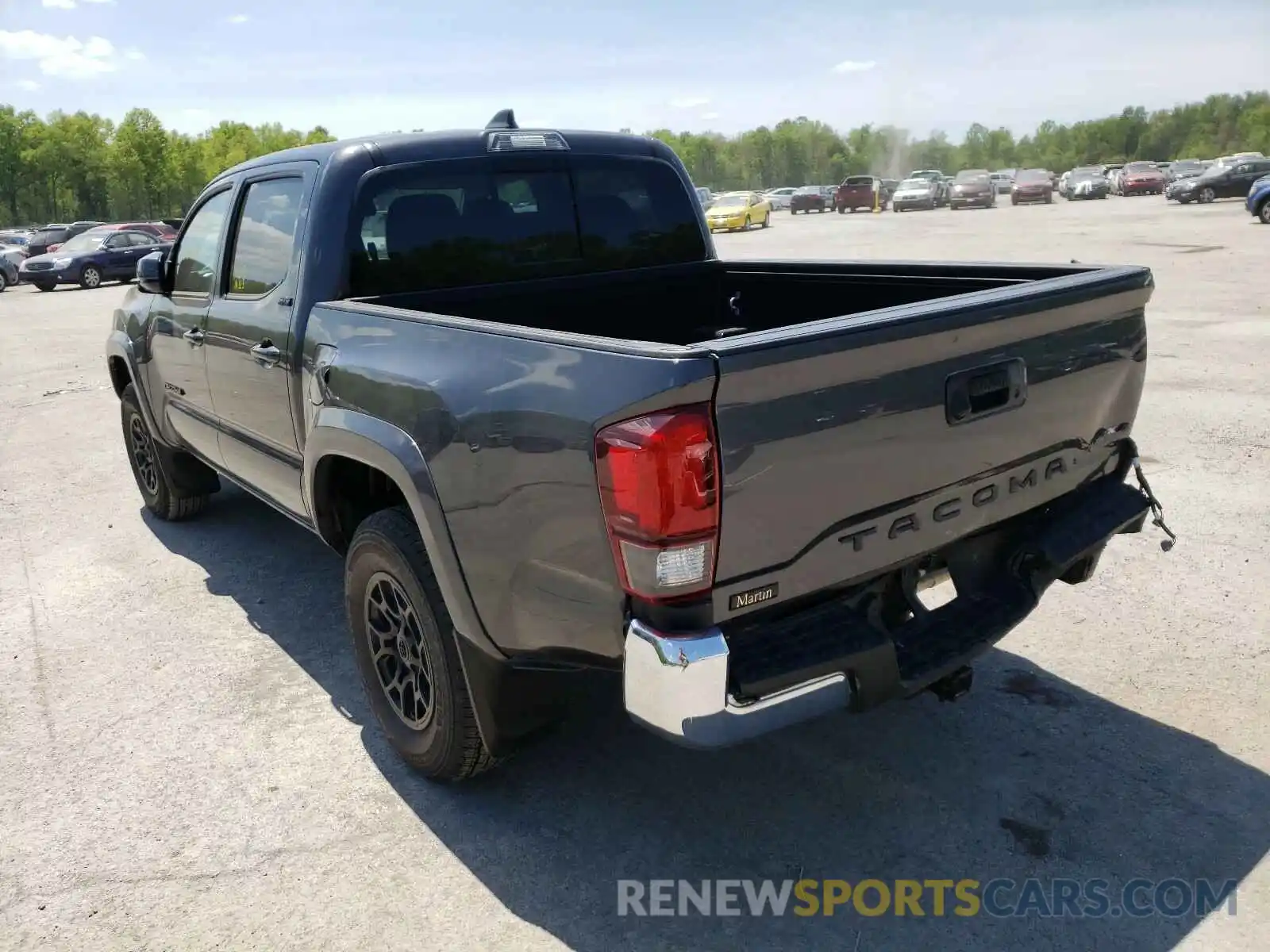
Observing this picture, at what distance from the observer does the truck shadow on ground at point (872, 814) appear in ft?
8.75

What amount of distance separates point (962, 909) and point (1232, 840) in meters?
0.83

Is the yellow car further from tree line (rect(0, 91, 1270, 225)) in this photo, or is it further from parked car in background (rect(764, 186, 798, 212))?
tree line (rect(0, 91, 1270, 225))

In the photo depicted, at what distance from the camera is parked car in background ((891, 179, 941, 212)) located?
46.4 meters

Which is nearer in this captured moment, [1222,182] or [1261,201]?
[1261,201]

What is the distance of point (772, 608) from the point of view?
2.48 m

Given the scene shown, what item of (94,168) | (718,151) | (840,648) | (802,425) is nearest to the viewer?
(802,425)

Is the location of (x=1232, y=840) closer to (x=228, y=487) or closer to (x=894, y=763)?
(x=894, y=763)

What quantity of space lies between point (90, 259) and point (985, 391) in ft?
98.9

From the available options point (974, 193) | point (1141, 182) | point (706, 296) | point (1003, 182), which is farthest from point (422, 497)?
point (1003, 182)

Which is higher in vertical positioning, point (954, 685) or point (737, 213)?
point (954, 685)

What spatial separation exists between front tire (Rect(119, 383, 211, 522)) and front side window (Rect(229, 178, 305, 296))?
1873mm

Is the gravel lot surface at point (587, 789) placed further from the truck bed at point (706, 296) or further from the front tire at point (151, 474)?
the truck bed at point (706, 296)

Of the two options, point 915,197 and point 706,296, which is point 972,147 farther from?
point 706,296

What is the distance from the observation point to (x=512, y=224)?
13.6ft
